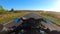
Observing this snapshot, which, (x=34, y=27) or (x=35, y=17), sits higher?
(x=35, y=17)

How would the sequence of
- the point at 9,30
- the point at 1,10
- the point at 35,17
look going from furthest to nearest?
the point at 1,10
the point at 9,30
the point at 35,17

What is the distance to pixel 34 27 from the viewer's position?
17.9 feet

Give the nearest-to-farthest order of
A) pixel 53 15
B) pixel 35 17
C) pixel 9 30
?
pixel 35 17 < pixel 9 30 < pixel 53 15

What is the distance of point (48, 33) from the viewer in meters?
5.61

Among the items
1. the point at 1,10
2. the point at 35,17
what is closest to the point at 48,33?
the point at 35,17

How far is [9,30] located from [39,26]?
3.59 feet

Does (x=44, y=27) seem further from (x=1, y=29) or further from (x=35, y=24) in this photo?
(x=1, y=29)

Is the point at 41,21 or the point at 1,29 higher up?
the point at 41,21

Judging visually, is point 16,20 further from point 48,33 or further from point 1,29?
point 48,33

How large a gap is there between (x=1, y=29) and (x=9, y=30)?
318 mm

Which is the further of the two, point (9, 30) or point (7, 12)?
point (7, 12)

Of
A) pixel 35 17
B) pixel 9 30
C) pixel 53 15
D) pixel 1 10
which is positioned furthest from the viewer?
pixel 1 10

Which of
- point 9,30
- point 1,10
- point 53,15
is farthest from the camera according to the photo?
point 1,10

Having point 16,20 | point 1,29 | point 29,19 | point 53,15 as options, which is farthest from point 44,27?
point 53,15
